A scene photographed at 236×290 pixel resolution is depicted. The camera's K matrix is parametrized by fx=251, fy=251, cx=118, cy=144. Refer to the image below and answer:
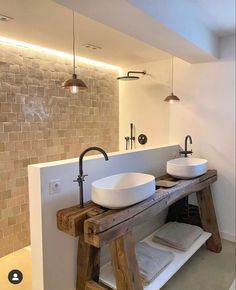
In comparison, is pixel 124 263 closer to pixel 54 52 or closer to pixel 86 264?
pixel 86 264

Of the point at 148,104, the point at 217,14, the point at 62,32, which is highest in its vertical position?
the point at 217,14

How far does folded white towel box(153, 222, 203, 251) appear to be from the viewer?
2617mm

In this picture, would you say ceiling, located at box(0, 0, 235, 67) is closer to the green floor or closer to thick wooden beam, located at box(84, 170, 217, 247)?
thick wooden beam, located at box(84, 170, 217, 247)

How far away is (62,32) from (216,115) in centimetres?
205

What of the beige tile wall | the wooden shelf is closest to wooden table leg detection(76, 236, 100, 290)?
the wooden shelf

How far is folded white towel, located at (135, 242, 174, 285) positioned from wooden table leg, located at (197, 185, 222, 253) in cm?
75

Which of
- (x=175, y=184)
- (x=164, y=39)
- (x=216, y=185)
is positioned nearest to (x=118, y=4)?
(x=164, y=39)

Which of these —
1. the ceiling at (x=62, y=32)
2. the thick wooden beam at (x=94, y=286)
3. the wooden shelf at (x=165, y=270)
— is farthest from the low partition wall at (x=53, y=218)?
the ceiling at (x=62, y=32)

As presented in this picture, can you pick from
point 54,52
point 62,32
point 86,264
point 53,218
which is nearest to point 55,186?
point 53,218

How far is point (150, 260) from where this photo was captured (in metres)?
2.28

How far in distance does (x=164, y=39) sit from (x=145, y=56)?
1.23 metres

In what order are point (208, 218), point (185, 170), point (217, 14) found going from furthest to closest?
1. point (208, 218)
2. point (185, 170)
3. point (217, 14)

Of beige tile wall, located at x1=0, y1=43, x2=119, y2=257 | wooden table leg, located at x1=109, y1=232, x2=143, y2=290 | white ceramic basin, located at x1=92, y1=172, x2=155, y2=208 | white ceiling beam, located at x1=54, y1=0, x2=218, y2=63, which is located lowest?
wooden table leg, located at x1=109, y1=232, x2=143, y2=290

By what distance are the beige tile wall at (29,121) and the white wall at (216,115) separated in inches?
54.9
